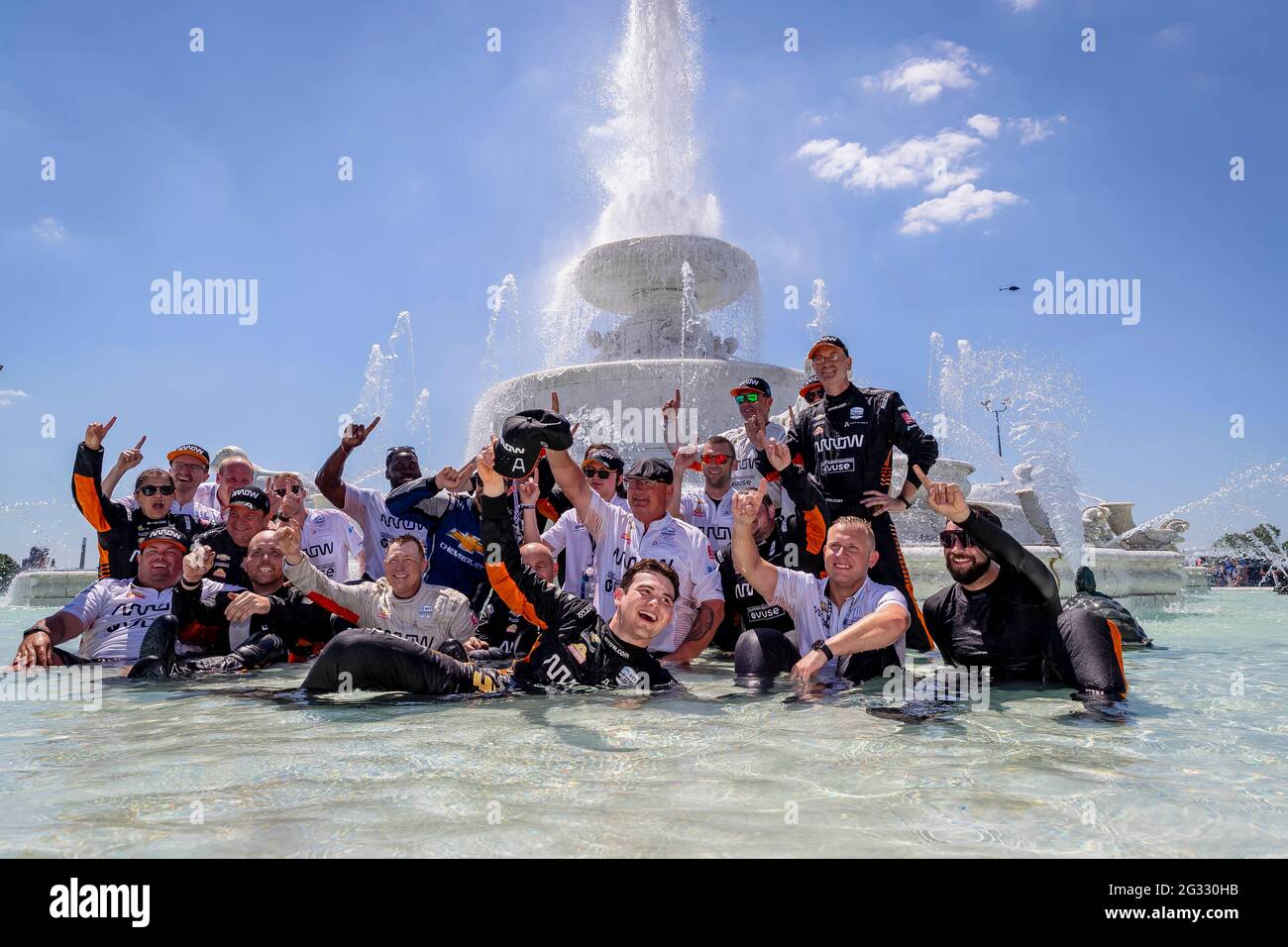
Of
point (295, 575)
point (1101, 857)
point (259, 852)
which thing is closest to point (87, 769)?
point (259, 852)

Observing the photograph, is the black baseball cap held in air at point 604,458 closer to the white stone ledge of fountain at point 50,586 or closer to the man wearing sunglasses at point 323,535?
the man wearing sunglasses at point 323,535

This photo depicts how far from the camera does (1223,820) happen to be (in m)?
2.50

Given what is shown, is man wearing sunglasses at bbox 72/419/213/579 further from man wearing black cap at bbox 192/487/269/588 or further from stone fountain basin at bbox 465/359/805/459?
stone fountain basin at bbox 465/359/805/459

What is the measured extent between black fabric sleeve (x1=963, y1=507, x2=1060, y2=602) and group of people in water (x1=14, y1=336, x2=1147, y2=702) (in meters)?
0.01

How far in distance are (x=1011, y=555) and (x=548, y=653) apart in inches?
104

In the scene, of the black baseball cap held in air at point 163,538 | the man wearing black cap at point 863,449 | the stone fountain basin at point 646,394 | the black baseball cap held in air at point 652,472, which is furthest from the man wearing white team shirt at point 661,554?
the stone fountain basin at point 646,394

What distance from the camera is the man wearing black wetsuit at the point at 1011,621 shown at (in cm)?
445

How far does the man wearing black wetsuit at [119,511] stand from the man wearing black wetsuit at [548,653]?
3.03 m

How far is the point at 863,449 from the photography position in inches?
225

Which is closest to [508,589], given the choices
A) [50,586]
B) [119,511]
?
[119,511]

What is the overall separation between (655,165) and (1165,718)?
2414cm

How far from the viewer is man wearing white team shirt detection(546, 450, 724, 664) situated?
560 cm

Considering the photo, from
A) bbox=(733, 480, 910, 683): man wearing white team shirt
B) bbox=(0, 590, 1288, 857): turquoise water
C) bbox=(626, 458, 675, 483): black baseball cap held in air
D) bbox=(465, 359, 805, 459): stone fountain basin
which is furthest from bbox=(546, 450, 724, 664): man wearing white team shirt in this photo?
bbox=(465, 359, 805, 459): stone fountain basin
